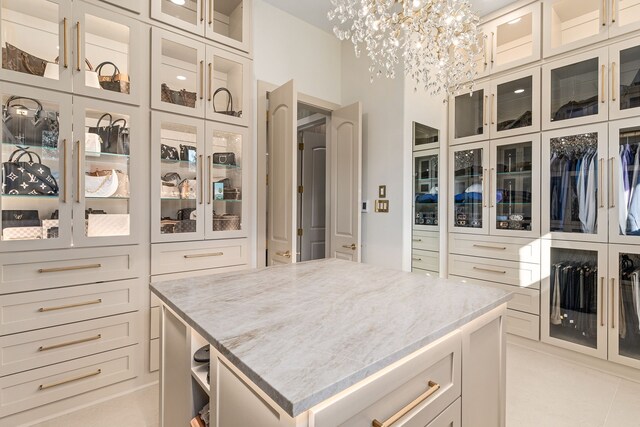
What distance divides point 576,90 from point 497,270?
5.52 feet

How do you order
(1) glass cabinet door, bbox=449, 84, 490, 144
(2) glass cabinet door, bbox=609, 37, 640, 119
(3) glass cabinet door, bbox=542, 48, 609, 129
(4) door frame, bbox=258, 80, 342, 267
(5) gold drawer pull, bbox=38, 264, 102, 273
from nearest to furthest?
1. (5) gold drawer pull, bbox=38, 264, 102, 273
2. (2) glass cabinet door, bbox=609, 37, 640, 119
3. (3) glass cabinet door, bbox=542, 48, 609, 129
4. (4) door frame, bbox=258, 80, 342, 267
5. (1) glass cabinet door, bbox=449, 84, 490, 144

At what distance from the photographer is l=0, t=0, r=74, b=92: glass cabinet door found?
175cm

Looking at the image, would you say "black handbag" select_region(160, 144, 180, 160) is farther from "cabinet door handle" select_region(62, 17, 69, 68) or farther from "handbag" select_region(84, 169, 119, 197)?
"cabinet door handle" select_region(62, 17, 69, 68)

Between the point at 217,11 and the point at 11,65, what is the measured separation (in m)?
1.54

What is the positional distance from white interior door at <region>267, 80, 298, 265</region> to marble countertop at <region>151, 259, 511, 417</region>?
104cm

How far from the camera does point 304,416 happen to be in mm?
621

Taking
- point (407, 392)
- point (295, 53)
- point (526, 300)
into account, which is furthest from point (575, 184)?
point (295, 53)

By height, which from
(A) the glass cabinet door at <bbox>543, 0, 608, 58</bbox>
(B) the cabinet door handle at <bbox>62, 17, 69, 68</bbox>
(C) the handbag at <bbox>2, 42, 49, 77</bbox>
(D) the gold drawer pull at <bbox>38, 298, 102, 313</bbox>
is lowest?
(D) the gold drawer pull at <bbox>38, 298, 102, 313</bbox>

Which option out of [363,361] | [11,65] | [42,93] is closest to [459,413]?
[363,361]

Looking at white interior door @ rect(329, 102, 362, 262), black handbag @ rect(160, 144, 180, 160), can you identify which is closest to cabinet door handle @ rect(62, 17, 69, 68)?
black handbag @ rect(160, 144, 180, 160)

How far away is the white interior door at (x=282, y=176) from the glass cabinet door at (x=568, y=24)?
225cm

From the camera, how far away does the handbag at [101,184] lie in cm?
198

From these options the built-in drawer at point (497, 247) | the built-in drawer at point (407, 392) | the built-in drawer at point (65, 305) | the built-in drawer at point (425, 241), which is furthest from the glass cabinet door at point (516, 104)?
the built-in drawer at point (65, 305)

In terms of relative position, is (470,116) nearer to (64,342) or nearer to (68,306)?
(68,306)
